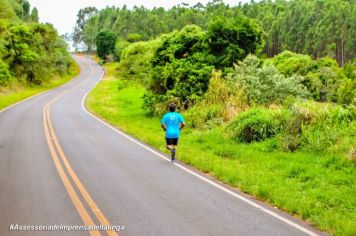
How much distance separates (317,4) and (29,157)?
109 meters

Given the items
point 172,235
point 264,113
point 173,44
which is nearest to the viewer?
point 172,235

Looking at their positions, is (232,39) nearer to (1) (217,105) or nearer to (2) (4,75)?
(1) (217,105)

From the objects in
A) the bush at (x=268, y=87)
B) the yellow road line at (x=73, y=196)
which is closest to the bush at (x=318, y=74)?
the bush at (x=268, y=87)

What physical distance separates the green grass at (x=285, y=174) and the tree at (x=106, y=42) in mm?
101617

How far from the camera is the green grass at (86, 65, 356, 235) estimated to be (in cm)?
814

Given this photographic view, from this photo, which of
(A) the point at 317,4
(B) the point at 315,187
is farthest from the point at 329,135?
(A) the point at 317,4

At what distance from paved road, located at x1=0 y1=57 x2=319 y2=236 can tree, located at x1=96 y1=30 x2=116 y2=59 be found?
103 meters

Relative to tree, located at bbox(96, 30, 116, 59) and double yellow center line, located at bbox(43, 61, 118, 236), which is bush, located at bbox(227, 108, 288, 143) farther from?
tree, located at bbox(96, 30, 116, 59)

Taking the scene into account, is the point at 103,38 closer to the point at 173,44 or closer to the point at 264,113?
A: the point at 173,44

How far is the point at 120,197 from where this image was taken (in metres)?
9.14

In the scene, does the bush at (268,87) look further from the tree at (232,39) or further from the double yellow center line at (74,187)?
the double yellow center line at (74,187)

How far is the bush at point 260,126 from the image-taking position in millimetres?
15633

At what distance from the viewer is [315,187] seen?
9977 millimetres

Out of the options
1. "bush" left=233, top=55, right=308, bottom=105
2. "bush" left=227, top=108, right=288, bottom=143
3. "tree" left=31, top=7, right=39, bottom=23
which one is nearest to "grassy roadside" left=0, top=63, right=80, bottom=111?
"bush" left=233, top=55, right=308, bottom=105
